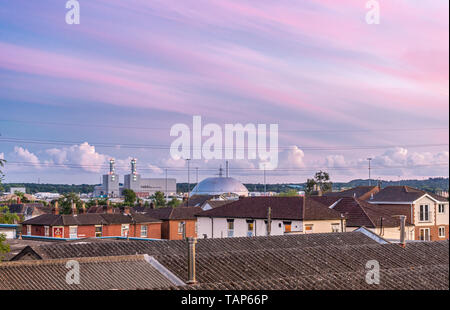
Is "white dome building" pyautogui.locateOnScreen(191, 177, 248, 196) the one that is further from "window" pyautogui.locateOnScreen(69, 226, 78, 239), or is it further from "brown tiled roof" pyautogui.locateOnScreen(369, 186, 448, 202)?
"brown tiled roof" pyautogui.locateOnScreen(369, 186, 448, 202)

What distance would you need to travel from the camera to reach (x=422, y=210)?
2325 inches

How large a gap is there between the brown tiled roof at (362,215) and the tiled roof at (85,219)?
91.3 feet

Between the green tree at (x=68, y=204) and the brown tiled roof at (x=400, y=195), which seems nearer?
the brown tiled roof at (x=400, y=195)

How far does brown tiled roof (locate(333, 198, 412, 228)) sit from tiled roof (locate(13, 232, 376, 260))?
13554mm

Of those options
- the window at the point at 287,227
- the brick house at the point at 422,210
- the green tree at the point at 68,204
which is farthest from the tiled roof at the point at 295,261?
the green tree at the point at 68,204

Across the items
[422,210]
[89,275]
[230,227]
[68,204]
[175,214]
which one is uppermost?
[422,210]

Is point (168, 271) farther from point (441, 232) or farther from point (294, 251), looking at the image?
point (441, 232)

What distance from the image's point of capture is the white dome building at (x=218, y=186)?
162875mm

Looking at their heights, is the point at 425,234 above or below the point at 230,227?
below

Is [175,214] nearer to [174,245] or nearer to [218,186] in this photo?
[174,245]

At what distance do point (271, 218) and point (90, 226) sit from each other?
26985 mm

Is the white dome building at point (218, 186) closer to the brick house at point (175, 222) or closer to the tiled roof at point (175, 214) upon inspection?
the tiled roof at point (175, 214)

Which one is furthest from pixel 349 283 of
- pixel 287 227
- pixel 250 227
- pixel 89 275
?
pixel 250 227

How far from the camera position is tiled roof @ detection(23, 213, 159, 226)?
214ft
